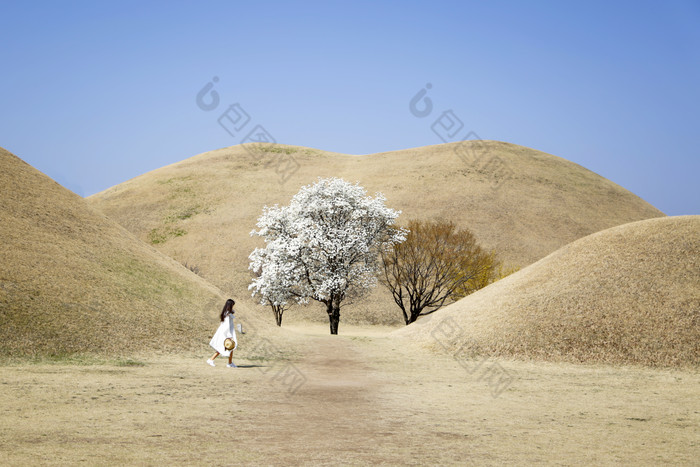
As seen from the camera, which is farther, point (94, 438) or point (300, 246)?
point (300, 246)

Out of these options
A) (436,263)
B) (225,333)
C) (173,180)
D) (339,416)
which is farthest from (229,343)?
(173,180)

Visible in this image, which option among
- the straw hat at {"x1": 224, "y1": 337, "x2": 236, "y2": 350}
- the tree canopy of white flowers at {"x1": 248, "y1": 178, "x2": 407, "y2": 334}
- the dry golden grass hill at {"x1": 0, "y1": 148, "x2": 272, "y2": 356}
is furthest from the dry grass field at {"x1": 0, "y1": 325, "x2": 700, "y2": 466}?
the tree canopy of white flowers at {"x1": 248, "y1": 178, "x2": 407, "y2": 334}

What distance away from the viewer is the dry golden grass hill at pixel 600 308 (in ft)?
85.0

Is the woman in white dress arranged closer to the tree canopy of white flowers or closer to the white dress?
the white dress

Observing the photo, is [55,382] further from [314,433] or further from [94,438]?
[314,433]

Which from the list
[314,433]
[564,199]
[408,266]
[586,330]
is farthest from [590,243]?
[564,199]

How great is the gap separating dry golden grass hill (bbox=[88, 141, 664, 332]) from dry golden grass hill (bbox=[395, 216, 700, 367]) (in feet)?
101

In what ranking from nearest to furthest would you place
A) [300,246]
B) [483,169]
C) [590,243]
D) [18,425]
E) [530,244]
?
[18,425] < [590,243] < [300,246] < [530,244] < [483,169]

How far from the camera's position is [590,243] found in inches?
1403

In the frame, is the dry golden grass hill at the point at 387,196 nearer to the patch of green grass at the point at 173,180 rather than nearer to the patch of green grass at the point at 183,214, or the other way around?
the patch of green grass at the point at 183,214

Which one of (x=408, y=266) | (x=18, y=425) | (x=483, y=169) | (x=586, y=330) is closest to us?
(x=18, y=425)

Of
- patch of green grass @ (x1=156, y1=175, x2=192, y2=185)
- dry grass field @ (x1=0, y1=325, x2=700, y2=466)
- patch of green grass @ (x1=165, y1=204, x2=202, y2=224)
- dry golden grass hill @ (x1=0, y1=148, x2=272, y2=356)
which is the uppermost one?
patch of green grass @ (x1=156, y1=175, x2=192, y2=185)

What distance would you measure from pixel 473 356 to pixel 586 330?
5.80 metres

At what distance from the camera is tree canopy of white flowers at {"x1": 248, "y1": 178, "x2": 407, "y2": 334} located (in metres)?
44.9
